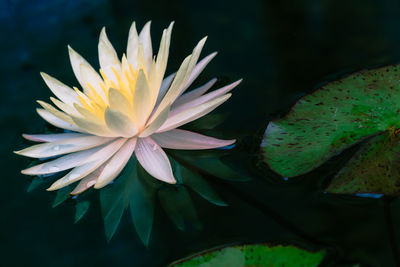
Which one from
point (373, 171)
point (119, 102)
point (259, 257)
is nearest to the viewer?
point (259, 257)

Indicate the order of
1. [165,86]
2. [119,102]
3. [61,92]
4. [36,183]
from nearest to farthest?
1. [119,102]
2. [36,183]
3. [61,92]
4. [165,86]

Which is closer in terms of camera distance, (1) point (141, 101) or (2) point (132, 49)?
(1) point (141, 101)

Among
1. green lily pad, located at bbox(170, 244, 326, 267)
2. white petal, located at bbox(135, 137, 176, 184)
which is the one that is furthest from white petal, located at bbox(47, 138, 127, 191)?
green lily pad, located at bbox(170, 244, 326, 267)

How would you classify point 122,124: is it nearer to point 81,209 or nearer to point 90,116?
point 90,116

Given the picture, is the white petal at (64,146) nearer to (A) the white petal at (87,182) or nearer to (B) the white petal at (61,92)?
(A) the white petal at (87,182)

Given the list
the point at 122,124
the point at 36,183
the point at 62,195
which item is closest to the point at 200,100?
the point at 122,124

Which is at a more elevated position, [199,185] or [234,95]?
[234,95]

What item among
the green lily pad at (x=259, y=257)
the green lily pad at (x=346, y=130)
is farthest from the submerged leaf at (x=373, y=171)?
the green lily pad at (x=259, y=257)
